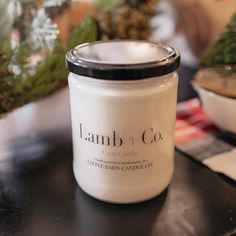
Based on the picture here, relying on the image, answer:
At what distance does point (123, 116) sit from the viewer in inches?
13.5

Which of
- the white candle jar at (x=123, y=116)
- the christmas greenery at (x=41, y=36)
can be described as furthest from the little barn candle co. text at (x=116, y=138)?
the christmas greenery at (x=41, y=36)

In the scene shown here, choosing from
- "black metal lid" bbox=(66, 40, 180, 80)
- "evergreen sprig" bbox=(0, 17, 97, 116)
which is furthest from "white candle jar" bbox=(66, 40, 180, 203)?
"evergreen sprig" bbox=(0, 17, 97, 116)

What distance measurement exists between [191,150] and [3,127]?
264 millimetres

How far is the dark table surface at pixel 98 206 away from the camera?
0.35 metres

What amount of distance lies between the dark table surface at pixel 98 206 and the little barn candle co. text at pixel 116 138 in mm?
69

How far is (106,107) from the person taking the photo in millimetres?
341

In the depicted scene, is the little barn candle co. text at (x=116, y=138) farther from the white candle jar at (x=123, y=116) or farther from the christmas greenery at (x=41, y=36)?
the christmas greenery at (x=41, y=36)

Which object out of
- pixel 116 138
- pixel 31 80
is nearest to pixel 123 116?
pixel 116 138

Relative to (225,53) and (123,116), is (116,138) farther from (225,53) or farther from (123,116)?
(225,53)

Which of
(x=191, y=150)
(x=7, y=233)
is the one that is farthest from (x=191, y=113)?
(x=7, y=233)

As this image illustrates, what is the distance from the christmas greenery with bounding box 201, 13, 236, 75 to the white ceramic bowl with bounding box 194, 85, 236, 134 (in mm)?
40

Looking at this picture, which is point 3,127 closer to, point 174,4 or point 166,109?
point 166,109

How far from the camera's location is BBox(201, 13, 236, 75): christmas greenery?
50cm

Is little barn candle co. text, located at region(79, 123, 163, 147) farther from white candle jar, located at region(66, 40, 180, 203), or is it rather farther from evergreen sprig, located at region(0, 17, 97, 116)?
evergreen sprig, located at region(0, 17, 97, 116)
